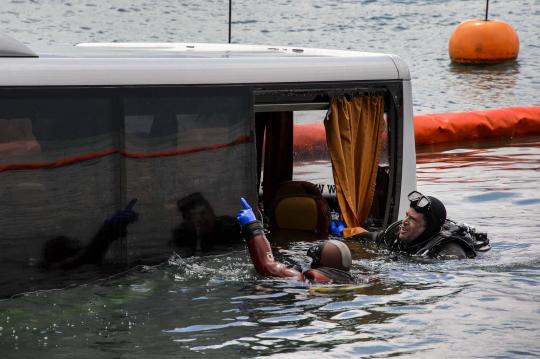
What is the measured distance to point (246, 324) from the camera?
8.64 metres

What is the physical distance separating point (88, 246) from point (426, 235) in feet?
11.8

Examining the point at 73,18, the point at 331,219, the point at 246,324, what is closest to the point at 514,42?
the point at 73,18

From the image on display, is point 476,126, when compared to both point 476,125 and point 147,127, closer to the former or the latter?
point 476,125

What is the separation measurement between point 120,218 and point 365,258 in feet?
9.76

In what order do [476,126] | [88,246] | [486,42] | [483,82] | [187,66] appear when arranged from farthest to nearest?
[486,42] → [483,82] → [476,126] → [187,66] → [88,246]

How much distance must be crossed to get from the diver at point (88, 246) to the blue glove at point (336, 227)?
280cm

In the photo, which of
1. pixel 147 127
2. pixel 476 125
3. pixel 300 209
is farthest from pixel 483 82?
pixel 147 127

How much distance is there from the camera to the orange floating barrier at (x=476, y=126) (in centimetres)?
2044

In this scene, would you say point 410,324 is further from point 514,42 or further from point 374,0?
point 374,0

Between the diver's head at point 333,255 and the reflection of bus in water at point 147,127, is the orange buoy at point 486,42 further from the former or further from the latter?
the diver's head at point 333,255

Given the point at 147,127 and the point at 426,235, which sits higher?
the point at 147,127

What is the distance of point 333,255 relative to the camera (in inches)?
365

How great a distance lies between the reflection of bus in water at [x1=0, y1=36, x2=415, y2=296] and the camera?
7.95 m

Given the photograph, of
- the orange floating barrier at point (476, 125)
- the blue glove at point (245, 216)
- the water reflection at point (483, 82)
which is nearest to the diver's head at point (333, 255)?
the blue glove at point (245, 216)
